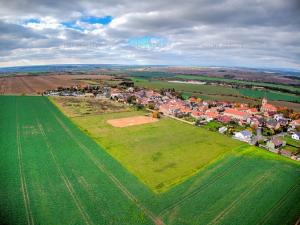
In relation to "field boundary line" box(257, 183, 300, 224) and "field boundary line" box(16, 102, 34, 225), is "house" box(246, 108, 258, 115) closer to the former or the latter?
"field boundary line" box(257, 183, 300, 224)

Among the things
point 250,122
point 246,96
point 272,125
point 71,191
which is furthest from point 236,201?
point 246,96

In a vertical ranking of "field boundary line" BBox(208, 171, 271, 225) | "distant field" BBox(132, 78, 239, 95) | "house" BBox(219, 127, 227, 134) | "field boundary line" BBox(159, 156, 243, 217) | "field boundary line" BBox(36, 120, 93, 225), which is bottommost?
"field boundary line" BBox(208, 171, 271, 225)

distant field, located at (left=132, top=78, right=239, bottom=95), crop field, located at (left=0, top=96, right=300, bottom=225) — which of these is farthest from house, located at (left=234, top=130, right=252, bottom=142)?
distant field, located at (left=132, top=78, right=239, bottom=95)

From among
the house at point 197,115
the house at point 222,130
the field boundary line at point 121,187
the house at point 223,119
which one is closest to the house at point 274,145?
the house at point 222,130

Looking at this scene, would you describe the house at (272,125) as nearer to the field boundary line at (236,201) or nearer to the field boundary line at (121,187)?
the field boundary line at (236,201)

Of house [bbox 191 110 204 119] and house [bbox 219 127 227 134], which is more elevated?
house [bbox 191 110 204 119]

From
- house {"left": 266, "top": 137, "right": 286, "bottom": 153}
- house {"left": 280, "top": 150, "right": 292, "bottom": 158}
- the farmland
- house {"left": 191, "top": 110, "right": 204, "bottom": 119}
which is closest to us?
house {"left": 280, "top": 150, "right": 292, "bottom": 158}

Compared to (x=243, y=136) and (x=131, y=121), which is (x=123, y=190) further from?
(x=131, y=121)

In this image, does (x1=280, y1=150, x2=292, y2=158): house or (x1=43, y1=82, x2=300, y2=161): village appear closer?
(x1=280, y1=150, x2=292, y2=158): house
